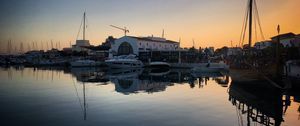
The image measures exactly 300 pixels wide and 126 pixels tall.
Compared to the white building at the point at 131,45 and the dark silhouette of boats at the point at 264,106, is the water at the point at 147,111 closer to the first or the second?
the dark silhouette of boats at the point at 264,106

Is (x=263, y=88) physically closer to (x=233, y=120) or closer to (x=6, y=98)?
(x=233, y=120)

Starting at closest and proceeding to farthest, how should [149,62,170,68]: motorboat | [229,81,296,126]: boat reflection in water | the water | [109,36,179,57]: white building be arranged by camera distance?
the water < [229,81,296,126]: boat reflection in water < [149,62,170,68]: motorboat < [109,36,179,57]: white building

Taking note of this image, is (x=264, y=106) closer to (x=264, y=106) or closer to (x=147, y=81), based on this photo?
(x=264, y=106)

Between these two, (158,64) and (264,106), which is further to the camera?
(158,64)

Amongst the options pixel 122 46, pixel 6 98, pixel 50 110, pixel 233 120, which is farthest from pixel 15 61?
pixel 233 120

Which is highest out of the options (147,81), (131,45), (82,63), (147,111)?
(131,45)

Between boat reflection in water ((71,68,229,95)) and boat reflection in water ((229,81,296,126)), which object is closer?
boat reflection in water ((229,81,296,126))

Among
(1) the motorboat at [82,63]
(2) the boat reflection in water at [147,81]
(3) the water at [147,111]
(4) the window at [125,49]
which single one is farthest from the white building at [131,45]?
(3) the water at [147,111]

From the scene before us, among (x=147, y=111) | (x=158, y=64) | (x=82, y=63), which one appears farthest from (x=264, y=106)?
(x=82, y=63)

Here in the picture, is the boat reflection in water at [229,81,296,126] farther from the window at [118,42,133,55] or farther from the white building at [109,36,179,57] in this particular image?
the window at [118,42,133,55]

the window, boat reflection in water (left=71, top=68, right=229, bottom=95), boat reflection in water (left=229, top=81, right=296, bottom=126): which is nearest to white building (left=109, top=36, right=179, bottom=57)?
the window

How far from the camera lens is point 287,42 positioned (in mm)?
62812

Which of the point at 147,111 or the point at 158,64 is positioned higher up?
the point at 158,64

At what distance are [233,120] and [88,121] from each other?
7.15 m
